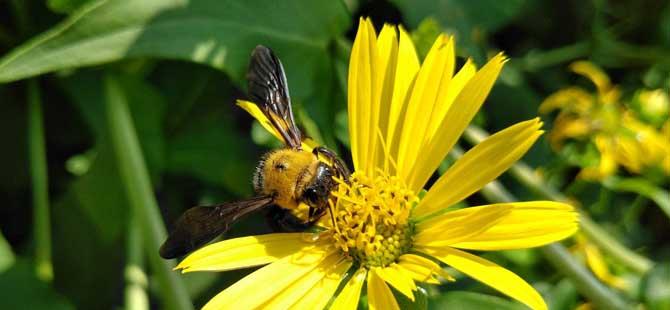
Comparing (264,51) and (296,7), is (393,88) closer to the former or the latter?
(264,51)

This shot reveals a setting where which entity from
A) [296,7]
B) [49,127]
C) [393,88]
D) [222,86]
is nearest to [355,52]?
[393,88]

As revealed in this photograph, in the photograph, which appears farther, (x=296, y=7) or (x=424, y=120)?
(x=296, y=7)

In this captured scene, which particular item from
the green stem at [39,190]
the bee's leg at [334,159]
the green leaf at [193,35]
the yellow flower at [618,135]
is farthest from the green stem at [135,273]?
the yellow flower at [618,135]

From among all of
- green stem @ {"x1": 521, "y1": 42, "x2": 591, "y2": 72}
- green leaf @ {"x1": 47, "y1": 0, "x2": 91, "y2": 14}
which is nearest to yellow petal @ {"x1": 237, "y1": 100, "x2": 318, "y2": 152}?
green leaf @ {"x1": 47, "y1": 0, "x2": 91, "y2": 14}

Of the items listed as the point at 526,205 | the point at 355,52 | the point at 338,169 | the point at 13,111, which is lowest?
the point at 526,205

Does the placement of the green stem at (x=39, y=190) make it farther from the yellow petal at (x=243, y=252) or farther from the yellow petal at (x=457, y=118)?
the yellow petal at (x=457, y=118)

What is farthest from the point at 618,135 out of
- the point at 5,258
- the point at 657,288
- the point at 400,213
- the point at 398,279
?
the point at 5,258
